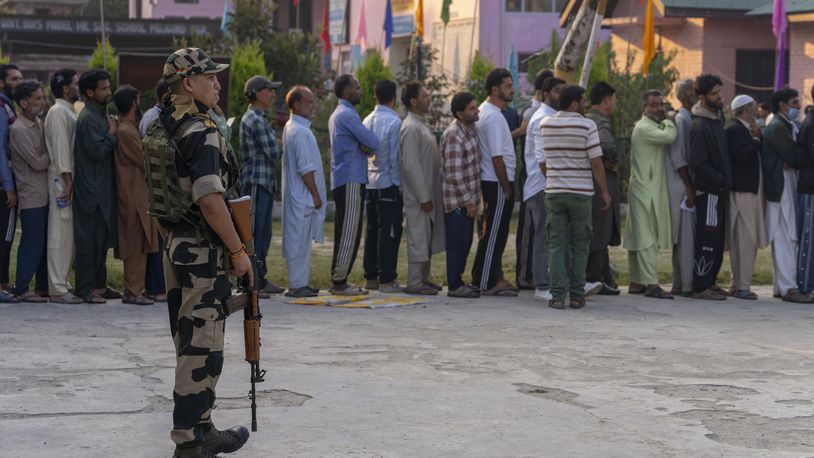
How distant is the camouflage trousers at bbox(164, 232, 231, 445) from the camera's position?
622cm

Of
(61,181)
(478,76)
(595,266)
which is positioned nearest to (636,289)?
(595,266)

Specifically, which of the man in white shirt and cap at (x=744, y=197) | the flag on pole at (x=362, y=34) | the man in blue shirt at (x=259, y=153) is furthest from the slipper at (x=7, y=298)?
the flag on pole at (x=362, y=34)

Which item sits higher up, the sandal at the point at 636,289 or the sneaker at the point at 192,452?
the sandal at the point at 636,289

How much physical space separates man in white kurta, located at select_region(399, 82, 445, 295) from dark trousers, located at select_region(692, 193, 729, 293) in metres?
2.34

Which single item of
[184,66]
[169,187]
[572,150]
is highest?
[184,66]

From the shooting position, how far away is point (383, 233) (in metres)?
12.6

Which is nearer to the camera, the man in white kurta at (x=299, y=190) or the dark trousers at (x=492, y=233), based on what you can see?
the man in white kurta at (x=299, y=190)

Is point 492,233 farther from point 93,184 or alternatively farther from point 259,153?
point 93,184

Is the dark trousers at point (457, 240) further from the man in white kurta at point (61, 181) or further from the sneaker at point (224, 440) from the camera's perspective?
the sneaker at point (224, 440)

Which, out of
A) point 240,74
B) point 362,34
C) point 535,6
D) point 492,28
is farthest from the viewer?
point 362,34

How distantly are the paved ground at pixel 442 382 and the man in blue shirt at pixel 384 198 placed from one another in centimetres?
111

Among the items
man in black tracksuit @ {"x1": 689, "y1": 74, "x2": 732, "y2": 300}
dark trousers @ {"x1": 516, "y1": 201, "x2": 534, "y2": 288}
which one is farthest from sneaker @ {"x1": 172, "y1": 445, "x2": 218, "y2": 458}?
man in black tracksuit @ {"x1": 689, "y1": 74, "x2": 732, "y2": 300}

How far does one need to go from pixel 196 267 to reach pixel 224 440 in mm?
814

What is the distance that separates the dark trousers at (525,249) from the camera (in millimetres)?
12719
